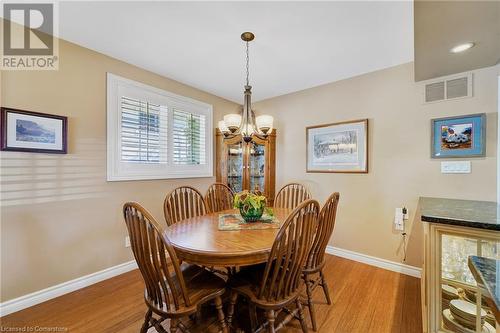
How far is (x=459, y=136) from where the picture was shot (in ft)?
7.01

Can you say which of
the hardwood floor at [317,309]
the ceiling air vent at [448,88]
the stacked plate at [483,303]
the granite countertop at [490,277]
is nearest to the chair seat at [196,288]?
the hardwood floor at [317,309]

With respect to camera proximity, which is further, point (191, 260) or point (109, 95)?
point (109, 95)

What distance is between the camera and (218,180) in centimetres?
361

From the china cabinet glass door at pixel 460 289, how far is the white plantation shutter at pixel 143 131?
2879 millimetres

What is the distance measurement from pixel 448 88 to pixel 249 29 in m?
2.08

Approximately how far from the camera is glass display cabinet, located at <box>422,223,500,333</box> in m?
1.31

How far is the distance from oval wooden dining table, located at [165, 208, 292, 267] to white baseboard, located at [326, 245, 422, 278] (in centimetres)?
176

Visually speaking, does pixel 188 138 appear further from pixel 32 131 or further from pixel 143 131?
pixel 32 131

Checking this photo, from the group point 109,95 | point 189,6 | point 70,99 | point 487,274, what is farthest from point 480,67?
point 70,99

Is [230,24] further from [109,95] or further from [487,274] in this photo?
[487,274]

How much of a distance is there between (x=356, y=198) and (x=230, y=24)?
2.44 metres

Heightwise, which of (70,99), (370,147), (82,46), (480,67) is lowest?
(370,147)

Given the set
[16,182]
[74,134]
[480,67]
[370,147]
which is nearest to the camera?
[16,182]

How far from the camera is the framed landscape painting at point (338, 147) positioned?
9.07 ft
